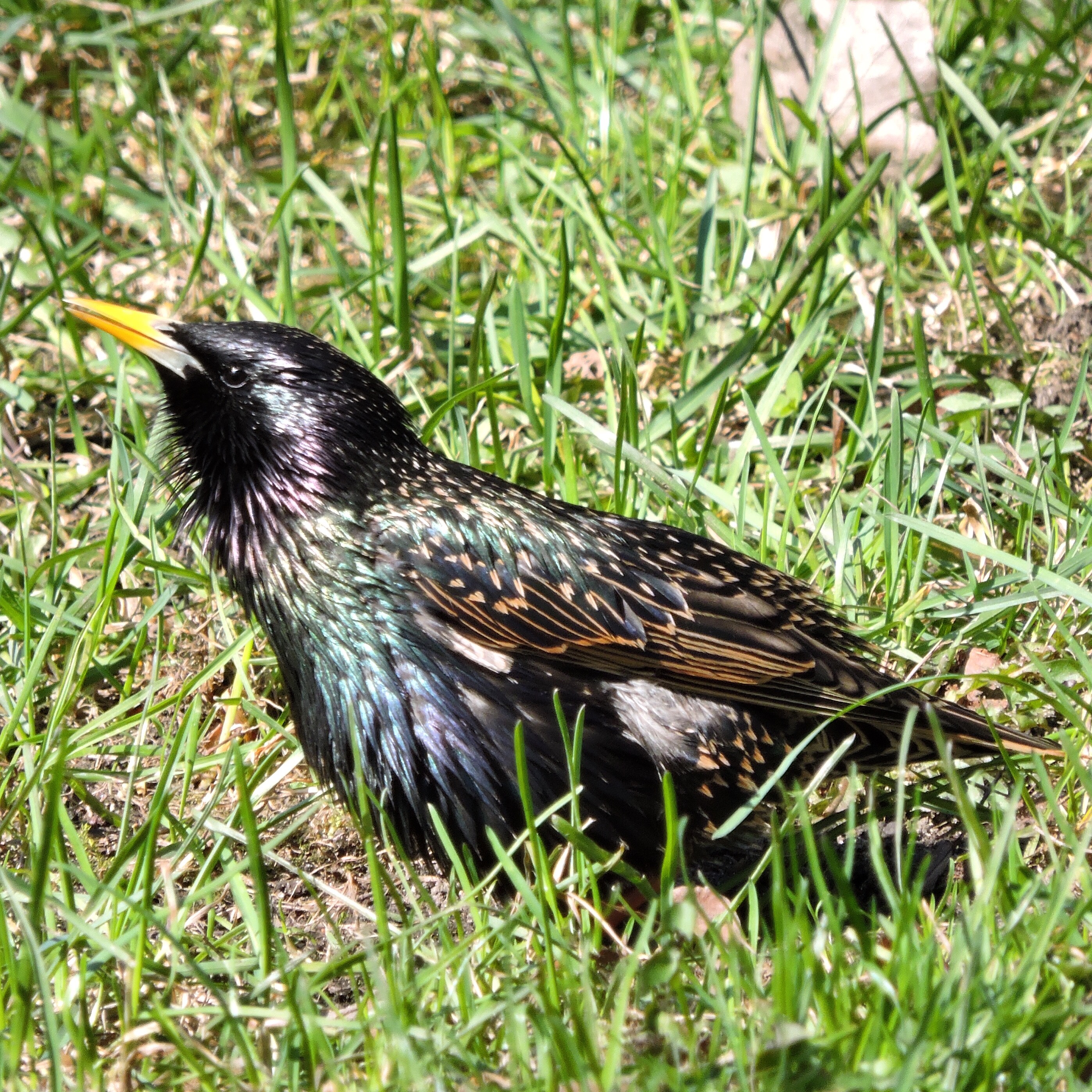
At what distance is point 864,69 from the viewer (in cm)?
526

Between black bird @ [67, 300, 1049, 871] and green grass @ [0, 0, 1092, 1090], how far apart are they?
157 mm

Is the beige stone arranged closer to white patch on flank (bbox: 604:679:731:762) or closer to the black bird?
the black bird

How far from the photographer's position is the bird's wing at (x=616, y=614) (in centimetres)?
303

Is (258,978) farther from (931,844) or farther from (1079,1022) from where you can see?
(931,844)

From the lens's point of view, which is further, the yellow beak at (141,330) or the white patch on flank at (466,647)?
the yellow beak at (141,330)

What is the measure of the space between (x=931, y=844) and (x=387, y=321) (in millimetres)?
2570

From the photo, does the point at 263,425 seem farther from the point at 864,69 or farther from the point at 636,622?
the point at 864,69

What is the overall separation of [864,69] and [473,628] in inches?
132

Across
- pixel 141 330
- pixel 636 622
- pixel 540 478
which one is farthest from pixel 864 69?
pixel 141 330

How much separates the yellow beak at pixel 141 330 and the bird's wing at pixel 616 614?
713 millimetres

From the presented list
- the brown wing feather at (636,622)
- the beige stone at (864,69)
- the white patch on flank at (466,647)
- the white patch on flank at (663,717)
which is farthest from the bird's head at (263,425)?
the beige stone at (864,69)

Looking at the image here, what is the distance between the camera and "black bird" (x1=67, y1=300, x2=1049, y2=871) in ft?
9.63

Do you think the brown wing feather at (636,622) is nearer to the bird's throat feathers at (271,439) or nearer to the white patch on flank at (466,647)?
the white patch on flank at (466,647)

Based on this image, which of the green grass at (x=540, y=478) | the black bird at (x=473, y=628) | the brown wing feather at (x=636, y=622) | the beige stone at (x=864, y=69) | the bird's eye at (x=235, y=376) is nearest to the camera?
the green grass at (x=540, y=478)
